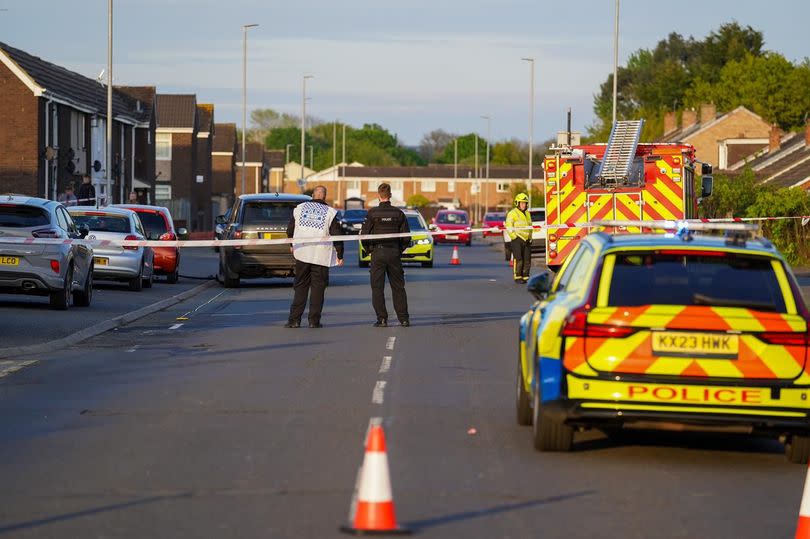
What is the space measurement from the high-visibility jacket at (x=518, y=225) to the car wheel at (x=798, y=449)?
20.9m

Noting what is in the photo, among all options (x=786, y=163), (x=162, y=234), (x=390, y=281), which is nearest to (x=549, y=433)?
(x=390, y=281)

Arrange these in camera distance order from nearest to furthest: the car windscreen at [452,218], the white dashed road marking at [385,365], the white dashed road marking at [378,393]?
the white dashed road marking at [378,393]
the white dashed road marking at [385,365]
the car windscreen at [452,218]

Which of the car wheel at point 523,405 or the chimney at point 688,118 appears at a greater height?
the chimney at point 688,118

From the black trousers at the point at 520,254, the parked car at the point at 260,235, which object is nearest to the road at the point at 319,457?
the parked car at the point at 260,235

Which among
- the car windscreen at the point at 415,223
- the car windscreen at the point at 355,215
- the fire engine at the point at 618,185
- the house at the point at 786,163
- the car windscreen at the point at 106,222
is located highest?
the house at the point at 786,163

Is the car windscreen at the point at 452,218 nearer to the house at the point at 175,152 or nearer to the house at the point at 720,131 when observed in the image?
the house at the point at 175,152

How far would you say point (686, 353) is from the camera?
367 inches

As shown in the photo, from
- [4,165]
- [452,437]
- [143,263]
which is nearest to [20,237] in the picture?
[143,263]

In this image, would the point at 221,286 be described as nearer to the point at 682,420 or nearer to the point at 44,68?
the point at 682,420

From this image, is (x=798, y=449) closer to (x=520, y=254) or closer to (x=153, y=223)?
(x=520, y=254)

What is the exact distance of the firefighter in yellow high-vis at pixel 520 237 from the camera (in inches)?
1223

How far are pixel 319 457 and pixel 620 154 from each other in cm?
1788

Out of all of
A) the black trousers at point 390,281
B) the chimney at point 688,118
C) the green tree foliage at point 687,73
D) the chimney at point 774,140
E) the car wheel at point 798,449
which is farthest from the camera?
the green tree foliage at point 687,73

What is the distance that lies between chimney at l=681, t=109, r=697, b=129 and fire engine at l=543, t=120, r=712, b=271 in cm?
7273
